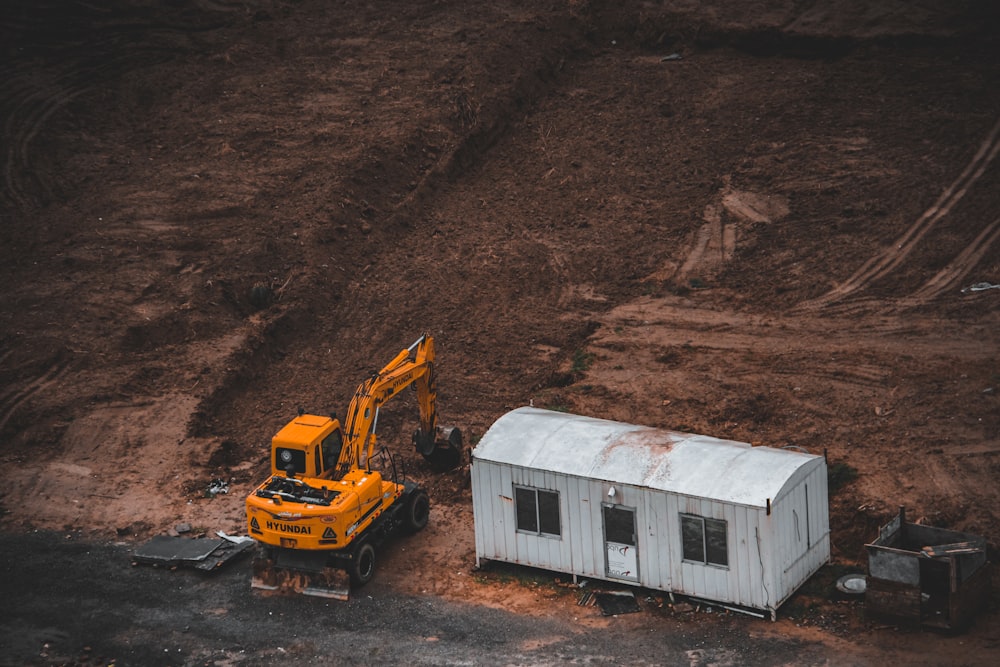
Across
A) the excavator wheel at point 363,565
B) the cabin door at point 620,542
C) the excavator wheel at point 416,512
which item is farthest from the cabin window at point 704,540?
the excavator wheel at point 416,512

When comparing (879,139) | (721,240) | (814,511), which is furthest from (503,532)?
(879,139)

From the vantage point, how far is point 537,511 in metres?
21.3

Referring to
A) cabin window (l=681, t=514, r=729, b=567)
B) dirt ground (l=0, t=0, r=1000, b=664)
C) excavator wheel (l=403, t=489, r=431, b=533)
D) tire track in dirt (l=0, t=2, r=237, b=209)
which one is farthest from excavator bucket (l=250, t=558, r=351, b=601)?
tire track in dirt (l=0, t=2, r=237, b=209)

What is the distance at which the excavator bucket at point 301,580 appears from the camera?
21500 mm

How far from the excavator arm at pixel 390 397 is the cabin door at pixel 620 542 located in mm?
4725

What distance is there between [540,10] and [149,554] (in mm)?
24528

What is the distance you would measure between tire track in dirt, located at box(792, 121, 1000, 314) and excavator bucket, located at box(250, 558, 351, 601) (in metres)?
13.2

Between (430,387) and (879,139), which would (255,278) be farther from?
(879,139)

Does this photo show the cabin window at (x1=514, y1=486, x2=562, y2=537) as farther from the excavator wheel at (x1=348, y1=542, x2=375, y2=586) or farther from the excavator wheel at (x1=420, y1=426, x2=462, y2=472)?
the excavator wheel at (x1=420, y1=426, x2=462, y2=472)

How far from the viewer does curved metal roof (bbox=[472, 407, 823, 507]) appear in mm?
19562

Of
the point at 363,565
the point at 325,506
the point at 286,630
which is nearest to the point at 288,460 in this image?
the point at 325,506

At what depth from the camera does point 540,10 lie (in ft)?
135

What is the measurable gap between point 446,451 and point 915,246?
42.5 feet

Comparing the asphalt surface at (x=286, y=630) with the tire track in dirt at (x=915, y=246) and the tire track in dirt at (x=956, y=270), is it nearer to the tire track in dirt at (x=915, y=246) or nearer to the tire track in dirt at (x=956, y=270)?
the tire track in dirt at (x=915, y=246)
